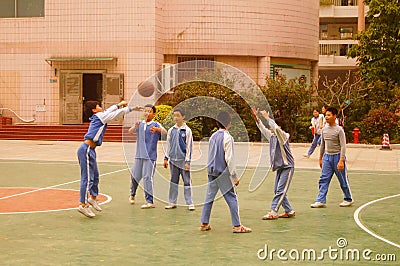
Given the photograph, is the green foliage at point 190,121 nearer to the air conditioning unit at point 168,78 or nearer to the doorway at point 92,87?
the air conditioning unit at point 168,78

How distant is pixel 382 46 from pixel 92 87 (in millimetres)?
14105

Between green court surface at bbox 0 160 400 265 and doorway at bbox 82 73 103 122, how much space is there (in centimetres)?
1986

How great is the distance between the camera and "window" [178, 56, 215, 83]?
112ft

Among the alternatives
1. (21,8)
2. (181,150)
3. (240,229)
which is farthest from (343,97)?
(240,229)

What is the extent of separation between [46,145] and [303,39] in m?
14.9

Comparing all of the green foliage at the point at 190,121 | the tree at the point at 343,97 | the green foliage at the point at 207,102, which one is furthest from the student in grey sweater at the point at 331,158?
the tree at the point at 343,97

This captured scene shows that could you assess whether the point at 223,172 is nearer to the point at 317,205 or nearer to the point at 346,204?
the point at 317,205

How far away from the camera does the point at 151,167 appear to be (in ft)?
42.4

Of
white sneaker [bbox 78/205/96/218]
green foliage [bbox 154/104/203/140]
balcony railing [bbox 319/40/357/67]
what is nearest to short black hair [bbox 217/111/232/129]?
white sneaker [bbox 78/205/96/218]

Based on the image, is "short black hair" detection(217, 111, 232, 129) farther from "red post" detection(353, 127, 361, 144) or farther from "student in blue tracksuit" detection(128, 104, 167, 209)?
"red post" detection(353, 127, 361, 144)

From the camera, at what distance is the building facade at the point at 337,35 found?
57031 millimetres

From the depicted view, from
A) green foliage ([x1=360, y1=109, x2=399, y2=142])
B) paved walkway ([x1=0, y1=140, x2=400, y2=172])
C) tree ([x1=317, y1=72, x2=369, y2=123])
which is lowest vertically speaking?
paved walkway ([x1=0, y1=140, x2=400, y2=172])

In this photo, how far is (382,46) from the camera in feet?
113

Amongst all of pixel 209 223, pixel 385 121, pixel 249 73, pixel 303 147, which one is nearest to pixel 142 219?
pixel 209 223
